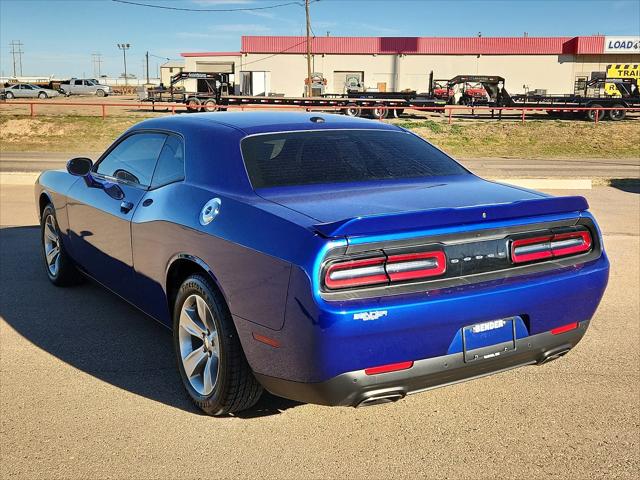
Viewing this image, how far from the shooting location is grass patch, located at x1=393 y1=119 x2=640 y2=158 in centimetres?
2681

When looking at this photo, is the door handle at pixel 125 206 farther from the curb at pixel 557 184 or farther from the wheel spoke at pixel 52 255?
the curb at pixel 557 184

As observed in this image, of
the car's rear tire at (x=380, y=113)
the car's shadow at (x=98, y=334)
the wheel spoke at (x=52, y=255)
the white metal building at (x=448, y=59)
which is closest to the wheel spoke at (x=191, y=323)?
the car's shadow at (x=98, y=334)

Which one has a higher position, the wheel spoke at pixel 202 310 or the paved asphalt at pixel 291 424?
the wheel spoke at pixel 202 310

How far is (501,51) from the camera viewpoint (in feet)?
210

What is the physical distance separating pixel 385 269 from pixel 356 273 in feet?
0.43

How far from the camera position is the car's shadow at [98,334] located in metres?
3.93

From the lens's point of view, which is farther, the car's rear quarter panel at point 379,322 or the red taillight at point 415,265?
the red taillight at point 415,265

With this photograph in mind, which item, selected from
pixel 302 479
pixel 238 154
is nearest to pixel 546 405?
pixel 302 479

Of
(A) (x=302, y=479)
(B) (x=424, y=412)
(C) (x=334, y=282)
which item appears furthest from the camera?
(B) (x=424, y=412)

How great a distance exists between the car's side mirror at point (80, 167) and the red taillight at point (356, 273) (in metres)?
3.01

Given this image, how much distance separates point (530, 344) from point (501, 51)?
215ft

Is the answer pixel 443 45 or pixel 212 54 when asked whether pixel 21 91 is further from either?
pixel 443 45

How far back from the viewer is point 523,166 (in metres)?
21.2

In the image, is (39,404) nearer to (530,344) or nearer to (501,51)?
(530,344)
